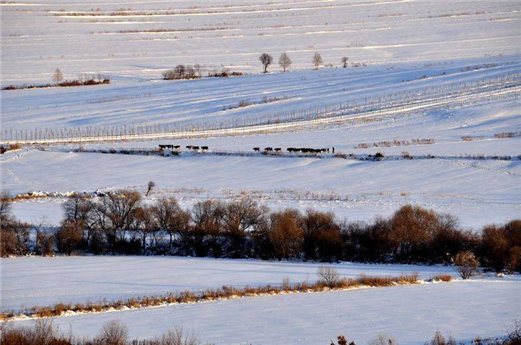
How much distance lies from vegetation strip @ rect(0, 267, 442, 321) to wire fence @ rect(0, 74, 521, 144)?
1901 centimetres

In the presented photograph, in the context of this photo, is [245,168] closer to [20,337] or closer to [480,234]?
[480,234]

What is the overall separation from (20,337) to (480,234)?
11.6 meters

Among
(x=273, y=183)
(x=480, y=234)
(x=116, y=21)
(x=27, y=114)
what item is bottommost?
(x=480, y=234)

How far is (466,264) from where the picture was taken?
18125mm

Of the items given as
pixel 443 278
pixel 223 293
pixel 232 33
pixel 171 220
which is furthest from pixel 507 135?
pixel 232 33

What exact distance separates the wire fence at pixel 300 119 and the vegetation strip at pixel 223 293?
62.4 ft

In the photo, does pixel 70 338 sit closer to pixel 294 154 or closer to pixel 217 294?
pixel 217 294

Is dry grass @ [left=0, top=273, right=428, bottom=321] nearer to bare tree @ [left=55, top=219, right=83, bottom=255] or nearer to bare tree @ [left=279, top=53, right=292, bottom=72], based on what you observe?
bare tree @ [left=55, top=219, right=83, bottom=255]

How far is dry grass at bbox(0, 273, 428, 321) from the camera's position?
1486 cm

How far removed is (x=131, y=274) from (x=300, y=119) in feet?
74.0

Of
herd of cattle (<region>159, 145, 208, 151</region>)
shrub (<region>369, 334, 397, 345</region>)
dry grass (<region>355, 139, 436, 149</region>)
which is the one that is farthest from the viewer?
dry grass (<region>355, 139, 436, 149</region>)

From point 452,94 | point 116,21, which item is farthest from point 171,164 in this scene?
point 116,21

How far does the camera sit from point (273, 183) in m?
27.8

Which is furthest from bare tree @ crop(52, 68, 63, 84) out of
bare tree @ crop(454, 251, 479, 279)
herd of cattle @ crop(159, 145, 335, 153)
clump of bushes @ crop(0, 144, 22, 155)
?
bare tree @ crop(454, 251, 479, 279)
